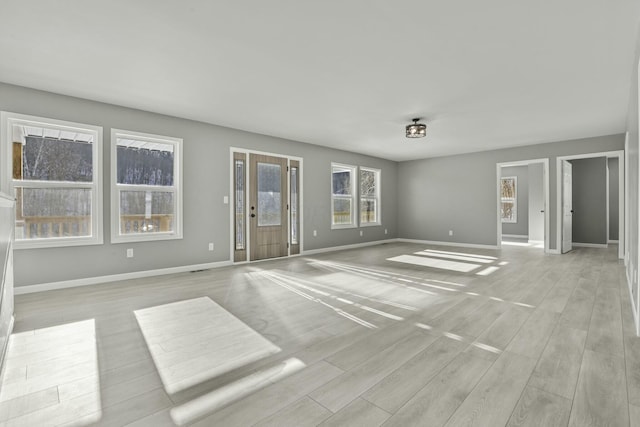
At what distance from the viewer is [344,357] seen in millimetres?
2068

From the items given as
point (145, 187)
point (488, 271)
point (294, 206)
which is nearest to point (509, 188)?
point (488, 271)

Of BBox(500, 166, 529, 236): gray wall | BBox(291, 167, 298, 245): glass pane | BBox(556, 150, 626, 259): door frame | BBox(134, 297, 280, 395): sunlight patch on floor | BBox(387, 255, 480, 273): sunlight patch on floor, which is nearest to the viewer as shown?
BBox(134, 297, 280, 395): sunlight patch on floor

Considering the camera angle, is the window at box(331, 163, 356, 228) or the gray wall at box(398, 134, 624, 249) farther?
the window at box(331, 163, 356, 228)

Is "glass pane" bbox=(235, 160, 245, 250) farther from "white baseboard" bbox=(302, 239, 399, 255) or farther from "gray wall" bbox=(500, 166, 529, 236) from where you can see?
"gray wall" bbox=(500, 166, 529, 236)

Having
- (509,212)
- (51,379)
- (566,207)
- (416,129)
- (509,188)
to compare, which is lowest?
(51,379)

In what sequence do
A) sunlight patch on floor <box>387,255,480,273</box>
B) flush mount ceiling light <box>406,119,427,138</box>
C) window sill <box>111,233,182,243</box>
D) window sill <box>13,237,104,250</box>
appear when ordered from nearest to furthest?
window sill <box>13,237,104,250</box> < window sill <box>111,233,182,243</box> < flush mount ceiling light <box>406,119,427,138</box> < sunlight patch on floor <box>387,255,480,273</box>

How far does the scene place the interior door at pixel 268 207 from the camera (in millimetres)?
5770

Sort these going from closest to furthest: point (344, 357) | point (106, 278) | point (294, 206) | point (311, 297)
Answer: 1. point (344, 357)
2. point (311, 297)
3. point (106, 278)
4. point (294, 206)

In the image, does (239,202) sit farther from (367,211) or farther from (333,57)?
(367,211)

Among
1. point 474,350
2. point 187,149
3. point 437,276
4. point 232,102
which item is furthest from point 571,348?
point 187,149

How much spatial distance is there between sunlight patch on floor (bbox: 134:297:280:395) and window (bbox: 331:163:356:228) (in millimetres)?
4663

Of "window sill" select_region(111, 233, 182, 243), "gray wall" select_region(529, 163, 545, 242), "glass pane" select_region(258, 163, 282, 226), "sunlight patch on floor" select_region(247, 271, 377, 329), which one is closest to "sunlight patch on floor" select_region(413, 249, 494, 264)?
"glass pane" select_region(258, 163, 282, 226)

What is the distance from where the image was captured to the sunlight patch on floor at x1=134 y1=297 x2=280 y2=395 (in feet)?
6.24

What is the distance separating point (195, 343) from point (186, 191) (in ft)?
10.4
